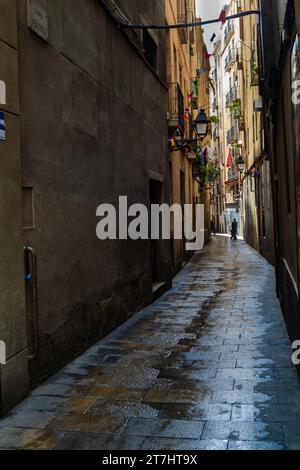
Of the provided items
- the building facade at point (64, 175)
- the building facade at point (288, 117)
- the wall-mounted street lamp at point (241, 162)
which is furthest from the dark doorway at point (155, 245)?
the wall-mounted street lamp at point (241, 162)

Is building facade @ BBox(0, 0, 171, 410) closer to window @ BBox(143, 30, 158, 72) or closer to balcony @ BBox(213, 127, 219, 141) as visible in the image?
window @ BBox(143, 30, 158, 72)

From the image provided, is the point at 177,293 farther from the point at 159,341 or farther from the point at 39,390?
the point at 39,390

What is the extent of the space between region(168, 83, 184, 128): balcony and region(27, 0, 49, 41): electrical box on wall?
30.7ft

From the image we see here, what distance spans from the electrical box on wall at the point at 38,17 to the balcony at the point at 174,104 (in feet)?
30.7

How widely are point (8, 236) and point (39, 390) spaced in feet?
5.66

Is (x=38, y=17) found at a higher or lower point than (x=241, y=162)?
lower

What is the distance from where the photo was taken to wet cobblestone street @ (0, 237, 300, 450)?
4211mm

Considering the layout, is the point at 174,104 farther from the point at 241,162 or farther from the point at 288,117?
the point at 241,162

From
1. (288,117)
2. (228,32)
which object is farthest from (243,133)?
(288,117)

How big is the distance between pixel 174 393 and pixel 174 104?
11774 millimetres

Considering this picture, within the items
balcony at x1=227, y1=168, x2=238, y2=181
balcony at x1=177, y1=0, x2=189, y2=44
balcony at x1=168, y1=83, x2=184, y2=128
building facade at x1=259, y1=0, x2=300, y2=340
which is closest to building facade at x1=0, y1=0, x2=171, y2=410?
building facade at x1=259, y1=0, x2=300, y2=340

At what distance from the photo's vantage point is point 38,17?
5.71 meters

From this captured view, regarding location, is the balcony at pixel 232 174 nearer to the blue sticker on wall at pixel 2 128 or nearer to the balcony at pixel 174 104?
the balcony at pixel 174 104

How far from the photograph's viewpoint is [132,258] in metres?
9.85
